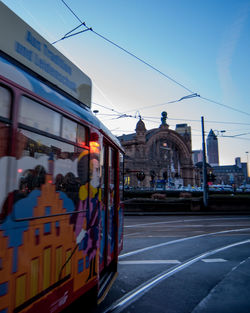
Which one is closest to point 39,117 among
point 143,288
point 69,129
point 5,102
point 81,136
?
point 5,102

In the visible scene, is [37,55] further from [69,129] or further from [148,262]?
[148,262]

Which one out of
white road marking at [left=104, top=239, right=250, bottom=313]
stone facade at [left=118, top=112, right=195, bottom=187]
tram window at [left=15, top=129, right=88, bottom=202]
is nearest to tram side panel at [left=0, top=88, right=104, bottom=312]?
tram window at [left=15, top=129, right=88, bottom=202]

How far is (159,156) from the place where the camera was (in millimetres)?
64250

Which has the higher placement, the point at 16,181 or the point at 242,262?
the point at 16,181

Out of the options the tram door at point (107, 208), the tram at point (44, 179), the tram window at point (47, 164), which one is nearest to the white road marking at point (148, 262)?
the tram door at point (107, 208)

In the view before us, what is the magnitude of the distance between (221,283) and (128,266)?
1933mm

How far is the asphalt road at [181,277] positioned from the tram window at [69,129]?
2.43m

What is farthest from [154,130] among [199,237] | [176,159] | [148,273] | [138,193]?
[148,273]

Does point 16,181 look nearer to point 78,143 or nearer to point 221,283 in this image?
point 78,143

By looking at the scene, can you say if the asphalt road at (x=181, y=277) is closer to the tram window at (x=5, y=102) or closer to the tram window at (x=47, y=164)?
the tram window at (x=47, y=164)

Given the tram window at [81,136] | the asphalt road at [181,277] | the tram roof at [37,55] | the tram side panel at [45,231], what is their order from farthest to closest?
the asphalt road at [181,277] → the tram window at [81,136] → the tram roof at [37,55] → the tram side panel at [45,231]

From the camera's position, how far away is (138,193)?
30.2 meters

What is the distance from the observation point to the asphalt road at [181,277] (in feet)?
12.0

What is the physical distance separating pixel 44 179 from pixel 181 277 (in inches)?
147
